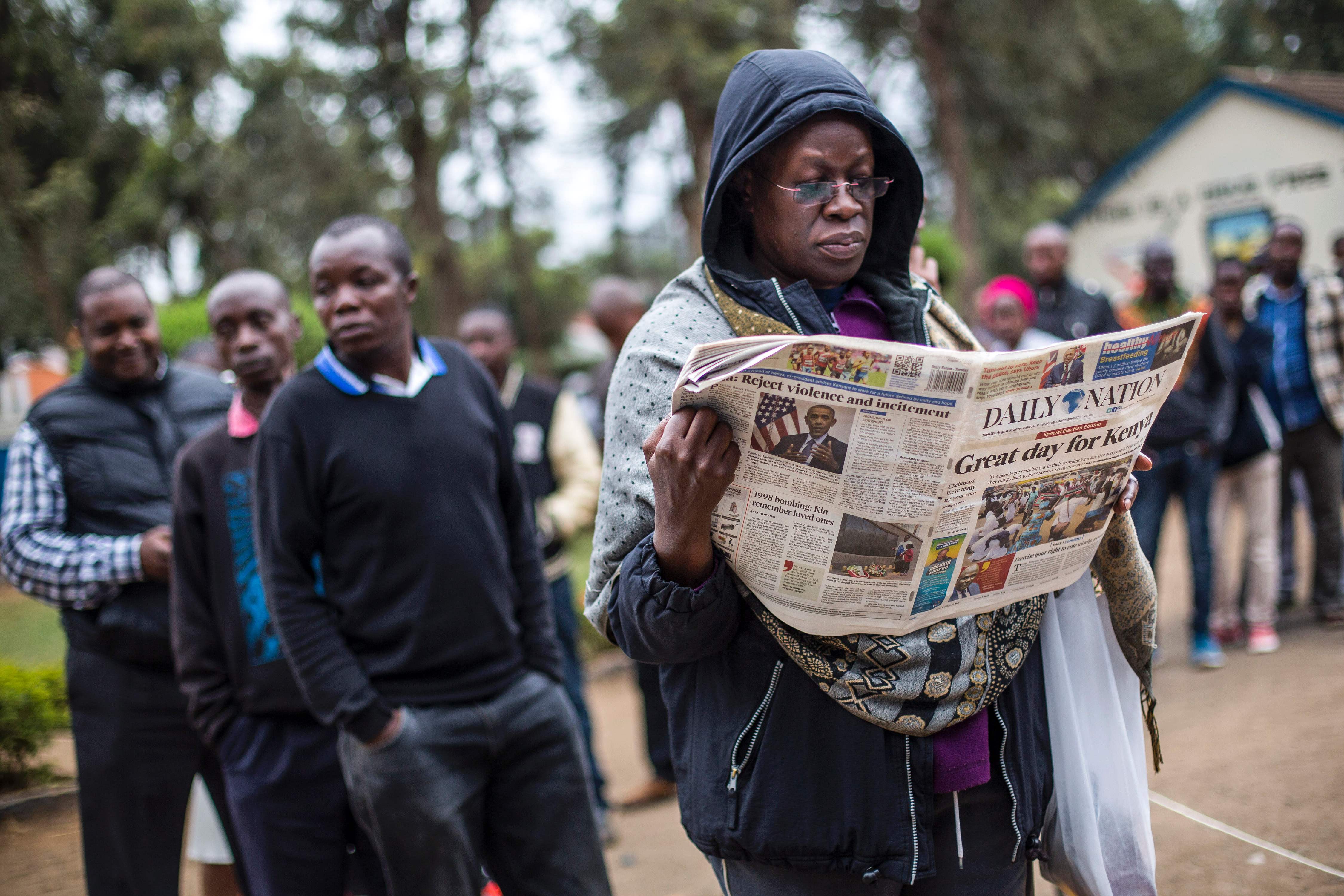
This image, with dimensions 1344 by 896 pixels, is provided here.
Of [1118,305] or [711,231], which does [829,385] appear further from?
[1118,305]

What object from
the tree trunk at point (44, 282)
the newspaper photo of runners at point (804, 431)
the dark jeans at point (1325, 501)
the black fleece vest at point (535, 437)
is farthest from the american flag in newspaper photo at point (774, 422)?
the tree trunk at point (44, 282)

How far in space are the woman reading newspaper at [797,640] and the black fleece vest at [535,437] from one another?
322 centimetres

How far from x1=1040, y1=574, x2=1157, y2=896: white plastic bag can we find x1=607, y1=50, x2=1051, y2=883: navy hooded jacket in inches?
1.7

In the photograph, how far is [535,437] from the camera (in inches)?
197

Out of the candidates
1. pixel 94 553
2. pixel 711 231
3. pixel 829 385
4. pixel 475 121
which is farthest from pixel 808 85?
pixel 475 121

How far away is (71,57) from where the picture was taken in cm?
616

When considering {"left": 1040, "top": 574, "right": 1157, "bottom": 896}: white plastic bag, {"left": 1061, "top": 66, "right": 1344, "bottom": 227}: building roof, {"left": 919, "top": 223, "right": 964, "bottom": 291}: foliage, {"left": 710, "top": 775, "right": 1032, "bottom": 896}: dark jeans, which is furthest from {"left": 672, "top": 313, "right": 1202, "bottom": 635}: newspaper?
{"left": 1061, "top": 66, "right": 1344, "bottom": 227}: building roof

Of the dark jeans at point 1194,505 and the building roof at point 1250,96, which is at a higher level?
the building roof at point 1250,96

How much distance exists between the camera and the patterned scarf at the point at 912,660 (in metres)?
1.60

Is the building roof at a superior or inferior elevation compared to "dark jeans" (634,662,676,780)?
superior

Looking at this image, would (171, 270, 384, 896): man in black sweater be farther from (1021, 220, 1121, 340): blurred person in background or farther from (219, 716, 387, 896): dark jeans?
(1021, 220, 1121, 340): blurred person in background

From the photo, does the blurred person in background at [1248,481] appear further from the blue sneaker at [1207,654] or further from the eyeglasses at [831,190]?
the eyeglasses at [831,190]

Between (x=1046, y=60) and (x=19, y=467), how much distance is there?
17467 mm

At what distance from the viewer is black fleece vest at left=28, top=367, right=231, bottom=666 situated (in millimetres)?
3092
